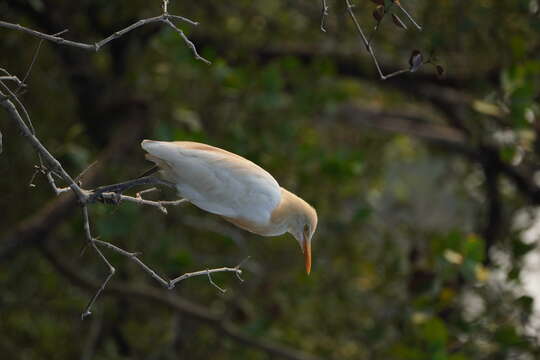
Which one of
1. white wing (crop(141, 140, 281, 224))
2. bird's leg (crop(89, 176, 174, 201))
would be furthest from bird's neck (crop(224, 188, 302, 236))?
bird's leg (crop(89, 176, 174, 201))

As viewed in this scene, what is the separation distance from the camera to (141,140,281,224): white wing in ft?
5.96

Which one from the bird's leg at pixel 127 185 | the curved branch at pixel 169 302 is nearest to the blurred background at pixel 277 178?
the curved branch at pixel 169 302

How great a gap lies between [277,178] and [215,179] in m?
2.22

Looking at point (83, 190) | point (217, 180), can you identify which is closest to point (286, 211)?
point (217, 180)

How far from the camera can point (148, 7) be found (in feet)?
12.2

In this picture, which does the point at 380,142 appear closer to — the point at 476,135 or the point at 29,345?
the point at 476,135

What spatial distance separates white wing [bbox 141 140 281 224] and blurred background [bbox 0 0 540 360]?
1.26 m

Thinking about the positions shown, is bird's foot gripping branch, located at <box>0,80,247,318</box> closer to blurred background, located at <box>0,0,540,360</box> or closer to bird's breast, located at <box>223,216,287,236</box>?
bird's breast, located at <box>223,216,287,236</box>

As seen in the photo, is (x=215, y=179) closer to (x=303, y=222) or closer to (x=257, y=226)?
(x=257, y=226)

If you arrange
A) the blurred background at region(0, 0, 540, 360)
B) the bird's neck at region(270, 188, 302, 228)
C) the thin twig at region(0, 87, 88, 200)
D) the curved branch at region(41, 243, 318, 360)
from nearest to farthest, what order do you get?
the thin twig at region(0, 87, 88, 200), the bird's neck at region(270, 188, 302, 228), the blurred background at region(0, 0, 540, 360), the curved branch at region(41, 243, 318, 360)

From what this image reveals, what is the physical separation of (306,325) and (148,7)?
2.06 meters

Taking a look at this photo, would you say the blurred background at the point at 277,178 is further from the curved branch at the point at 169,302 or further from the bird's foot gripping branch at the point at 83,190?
the bird's foot gripping branch at the point at 83,190

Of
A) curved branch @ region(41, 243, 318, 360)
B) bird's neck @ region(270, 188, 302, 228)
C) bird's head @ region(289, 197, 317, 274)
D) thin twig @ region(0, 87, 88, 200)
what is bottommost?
curved branch @ region(41, 243, 318, 360)

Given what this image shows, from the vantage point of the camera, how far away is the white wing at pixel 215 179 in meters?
1.82
